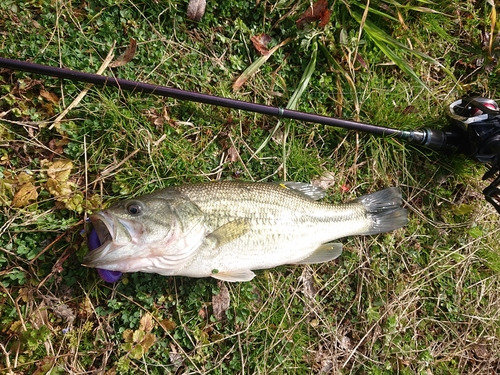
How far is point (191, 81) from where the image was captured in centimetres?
341

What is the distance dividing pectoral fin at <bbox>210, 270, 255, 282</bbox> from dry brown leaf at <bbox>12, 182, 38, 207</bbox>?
1.47 m

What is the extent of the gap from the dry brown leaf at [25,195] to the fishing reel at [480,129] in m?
3.65

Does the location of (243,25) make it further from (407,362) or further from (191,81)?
(407,362)

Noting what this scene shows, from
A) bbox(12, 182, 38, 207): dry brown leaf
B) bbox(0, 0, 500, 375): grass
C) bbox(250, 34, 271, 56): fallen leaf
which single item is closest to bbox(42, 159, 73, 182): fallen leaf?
bbox(0, 0, 500, 375): grass

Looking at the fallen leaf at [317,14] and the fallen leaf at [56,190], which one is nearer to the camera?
the fallen leaf at [56,190]

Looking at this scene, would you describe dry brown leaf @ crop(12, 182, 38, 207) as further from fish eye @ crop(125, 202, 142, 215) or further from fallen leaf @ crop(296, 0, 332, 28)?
fallen leaf @ crop(296, 0, 332, 28)

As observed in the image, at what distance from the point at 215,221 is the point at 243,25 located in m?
1.88

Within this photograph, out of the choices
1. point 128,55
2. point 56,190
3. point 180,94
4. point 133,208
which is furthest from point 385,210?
point 56,190

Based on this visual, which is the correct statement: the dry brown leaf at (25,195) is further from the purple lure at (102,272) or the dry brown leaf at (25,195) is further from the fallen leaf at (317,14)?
the fallen leaf at (317,14)

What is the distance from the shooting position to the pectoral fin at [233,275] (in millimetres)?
2830

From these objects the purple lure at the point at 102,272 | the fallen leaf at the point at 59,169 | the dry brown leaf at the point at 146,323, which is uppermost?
the fallen leaf at the point at 59,169

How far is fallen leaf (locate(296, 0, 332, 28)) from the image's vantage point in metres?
3.55

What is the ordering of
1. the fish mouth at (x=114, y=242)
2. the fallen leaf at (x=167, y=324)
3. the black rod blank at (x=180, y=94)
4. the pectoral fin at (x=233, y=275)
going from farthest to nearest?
the fallen leaf at (x=167, y=324) < the pectoral fin at (x=233, y=275) < the black rod blank at (x=180, y=94) < the fish mouth at (x=114, y=242)

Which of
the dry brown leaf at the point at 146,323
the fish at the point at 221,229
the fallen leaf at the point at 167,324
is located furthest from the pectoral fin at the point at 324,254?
the dry brown leaf at the point at 146,323
